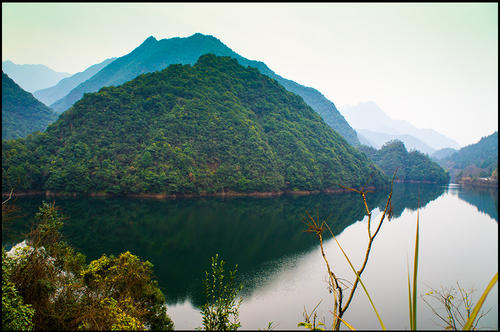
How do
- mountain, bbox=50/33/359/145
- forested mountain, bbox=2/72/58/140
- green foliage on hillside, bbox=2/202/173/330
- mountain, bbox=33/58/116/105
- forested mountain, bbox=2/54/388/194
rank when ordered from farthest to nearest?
mountain, bbox=33/58/116/105, mountain, bbox=50/33/359/145, forested mountain, bbox=2/72/58/140, forested mountain, bbox=2/54/388/194, green foliage on hillside, bbox=2/202/173/330

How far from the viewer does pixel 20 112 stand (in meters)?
58.7

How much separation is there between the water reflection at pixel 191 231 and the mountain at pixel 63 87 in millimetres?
132343

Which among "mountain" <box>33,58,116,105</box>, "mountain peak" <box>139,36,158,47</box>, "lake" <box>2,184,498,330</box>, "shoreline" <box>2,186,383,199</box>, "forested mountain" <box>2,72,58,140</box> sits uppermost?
"mountain peak" <box>139,36,158,47</box>

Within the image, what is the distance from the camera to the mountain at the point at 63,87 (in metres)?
134

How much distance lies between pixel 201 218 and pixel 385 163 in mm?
62428

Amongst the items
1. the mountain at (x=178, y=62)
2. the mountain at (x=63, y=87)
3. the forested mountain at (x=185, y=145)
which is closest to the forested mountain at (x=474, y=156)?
the mountain at (x=178, y=62)

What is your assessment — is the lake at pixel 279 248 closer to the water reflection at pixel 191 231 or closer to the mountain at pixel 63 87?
the water reflection at pixel 191 231

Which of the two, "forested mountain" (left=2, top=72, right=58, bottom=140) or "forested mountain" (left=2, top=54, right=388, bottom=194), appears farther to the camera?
"forested mountain" (left=2, top=72, right=58, bottom=140)

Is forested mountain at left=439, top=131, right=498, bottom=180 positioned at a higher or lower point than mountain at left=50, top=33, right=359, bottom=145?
lower

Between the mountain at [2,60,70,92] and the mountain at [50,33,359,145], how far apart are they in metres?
28.9

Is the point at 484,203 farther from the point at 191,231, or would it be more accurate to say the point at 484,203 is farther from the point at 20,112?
the point at 20,112

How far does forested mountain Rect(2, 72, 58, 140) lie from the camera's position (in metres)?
53.9

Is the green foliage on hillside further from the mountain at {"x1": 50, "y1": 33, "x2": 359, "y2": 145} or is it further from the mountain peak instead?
the mountain peak

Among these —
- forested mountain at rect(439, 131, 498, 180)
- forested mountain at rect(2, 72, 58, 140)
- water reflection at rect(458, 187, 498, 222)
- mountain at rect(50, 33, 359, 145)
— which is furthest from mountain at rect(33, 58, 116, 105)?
forested mountain at rect(439, 131, 498, 180)
